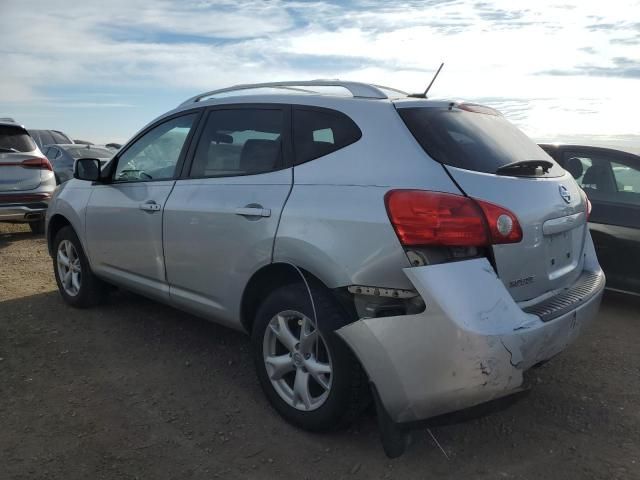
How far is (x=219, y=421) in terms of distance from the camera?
3131 mm

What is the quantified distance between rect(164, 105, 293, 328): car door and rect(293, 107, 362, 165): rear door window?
0.25 ft

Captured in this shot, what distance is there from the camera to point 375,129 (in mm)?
2820

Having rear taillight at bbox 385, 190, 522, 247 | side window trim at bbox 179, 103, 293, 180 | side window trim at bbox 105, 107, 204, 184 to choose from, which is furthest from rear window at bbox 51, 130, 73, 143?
rear taillight at bbox 385, 190, 522, 247

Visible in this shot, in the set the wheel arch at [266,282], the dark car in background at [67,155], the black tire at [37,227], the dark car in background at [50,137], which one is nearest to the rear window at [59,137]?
the dark car in background at [50,137]

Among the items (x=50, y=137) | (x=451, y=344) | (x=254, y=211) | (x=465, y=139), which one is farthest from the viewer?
(x=50, y=137)

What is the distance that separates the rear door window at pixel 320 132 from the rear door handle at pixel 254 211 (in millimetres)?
306

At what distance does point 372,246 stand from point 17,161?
288 inches

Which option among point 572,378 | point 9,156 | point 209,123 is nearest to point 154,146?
point 209,123

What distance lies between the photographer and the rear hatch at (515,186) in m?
2.60

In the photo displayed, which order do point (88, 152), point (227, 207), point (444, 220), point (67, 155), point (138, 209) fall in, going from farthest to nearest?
point (88, 152)
point (67, 155)
point (138, 209)
point (227, 207)
point (444, 220)

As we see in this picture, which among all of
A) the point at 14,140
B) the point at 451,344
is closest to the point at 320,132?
the point at 451,344

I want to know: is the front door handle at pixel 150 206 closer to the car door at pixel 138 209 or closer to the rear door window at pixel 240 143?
the car door at pixel 138 209

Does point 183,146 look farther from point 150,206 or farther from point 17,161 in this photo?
point 17,161

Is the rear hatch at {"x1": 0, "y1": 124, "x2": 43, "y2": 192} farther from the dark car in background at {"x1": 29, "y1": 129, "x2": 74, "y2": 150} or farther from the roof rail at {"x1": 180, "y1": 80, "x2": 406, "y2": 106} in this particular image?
the dark car in background at {"x1": 29, "y1": 129, "x2": 74, "y2": 150}
